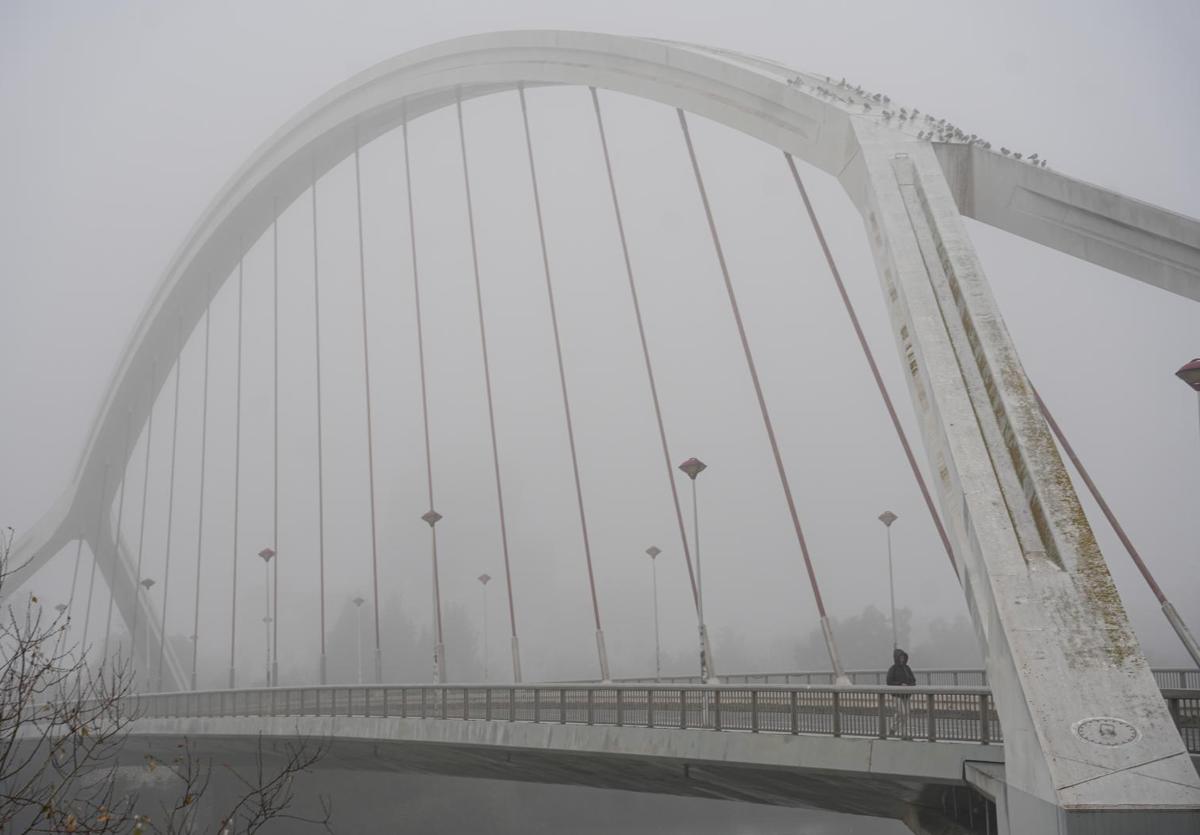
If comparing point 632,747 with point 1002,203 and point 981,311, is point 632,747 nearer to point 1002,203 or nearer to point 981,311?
point 981,311

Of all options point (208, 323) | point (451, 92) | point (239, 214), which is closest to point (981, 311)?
point (451, 92)

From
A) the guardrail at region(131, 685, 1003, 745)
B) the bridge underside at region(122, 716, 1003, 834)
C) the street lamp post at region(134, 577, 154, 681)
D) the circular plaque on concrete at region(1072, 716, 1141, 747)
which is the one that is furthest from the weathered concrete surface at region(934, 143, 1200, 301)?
the street lamp post at region(134, 577, 154, 681)

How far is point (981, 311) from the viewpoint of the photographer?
1448 cm

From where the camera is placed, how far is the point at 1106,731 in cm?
998

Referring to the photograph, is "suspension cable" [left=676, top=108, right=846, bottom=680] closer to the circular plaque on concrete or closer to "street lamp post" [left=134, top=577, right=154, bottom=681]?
the circular plaque on concrete

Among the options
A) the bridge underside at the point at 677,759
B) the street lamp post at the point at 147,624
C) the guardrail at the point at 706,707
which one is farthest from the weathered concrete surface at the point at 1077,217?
the street lamp post at the point at 147,624

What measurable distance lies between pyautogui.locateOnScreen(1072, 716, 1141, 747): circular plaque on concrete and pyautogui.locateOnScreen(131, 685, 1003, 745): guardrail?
2.45 m

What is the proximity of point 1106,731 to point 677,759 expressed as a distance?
8143 mm

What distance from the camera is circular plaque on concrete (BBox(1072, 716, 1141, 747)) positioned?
9898mm

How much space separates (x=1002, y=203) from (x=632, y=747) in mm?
9926

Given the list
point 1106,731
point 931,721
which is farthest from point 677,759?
point 1106,731

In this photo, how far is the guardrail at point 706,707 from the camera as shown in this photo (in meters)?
13.4

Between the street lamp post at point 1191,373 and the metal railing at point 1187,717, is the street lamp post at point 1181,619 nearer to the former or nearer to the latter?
the street lamp post at point 1191,373

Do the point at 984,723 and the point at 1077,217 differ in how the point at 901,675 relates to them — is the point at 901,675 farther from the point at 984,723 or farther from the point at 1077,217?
the point at 1077,217
